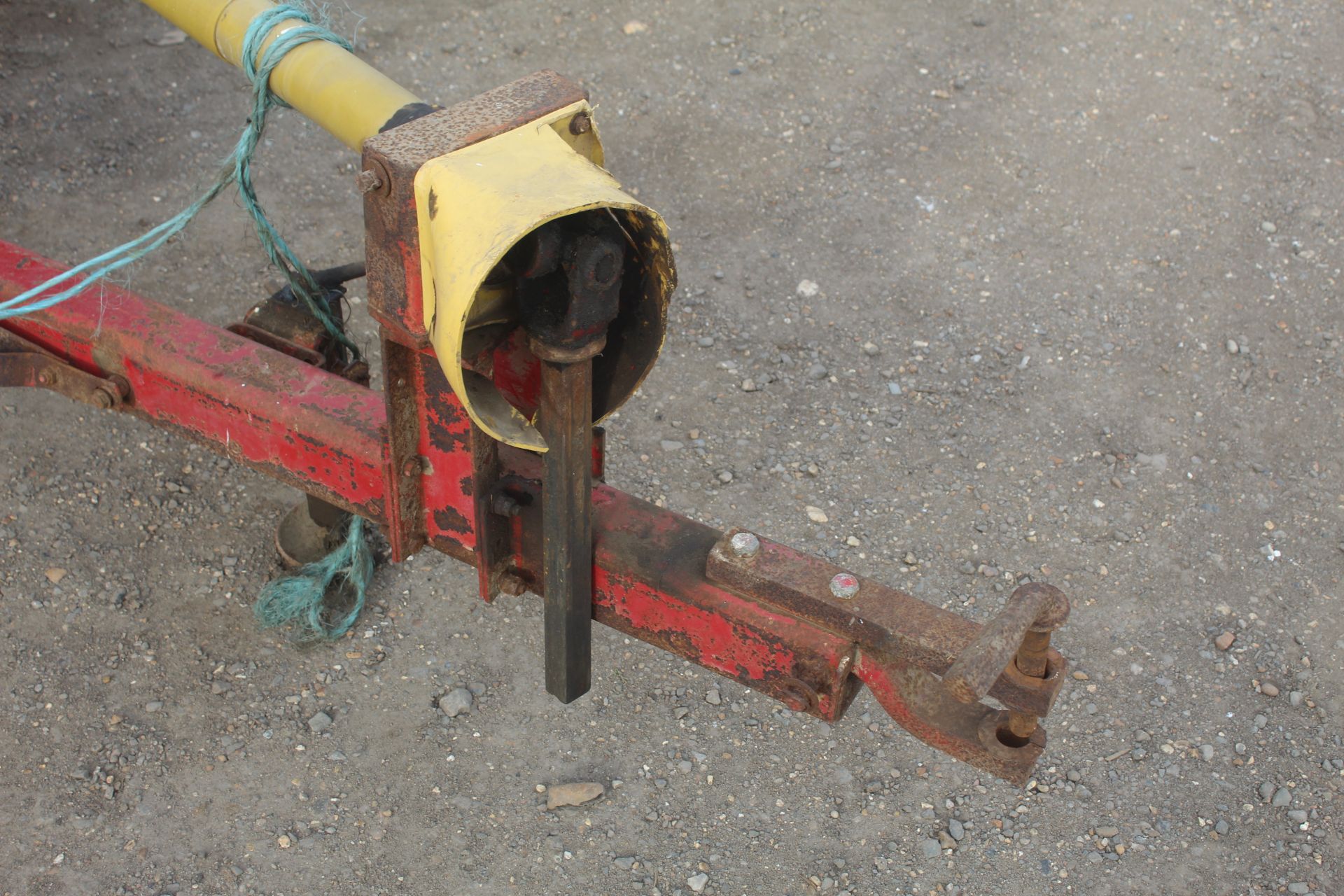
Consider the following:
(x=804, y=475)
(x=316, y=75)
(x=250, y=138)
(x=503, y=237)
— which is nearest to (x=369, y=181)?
(x=503, y=237)

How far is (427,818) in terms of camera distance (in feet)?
8.32

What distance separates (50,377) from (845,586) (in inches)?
58.6

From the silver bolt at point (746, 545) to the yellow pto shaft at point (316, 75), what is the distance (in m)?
0.77

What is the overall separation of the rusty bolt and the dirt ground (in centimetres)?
145

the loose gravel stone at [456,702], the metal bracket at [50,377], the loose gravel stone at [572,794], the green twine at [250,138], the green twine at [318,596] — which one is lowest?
the loose gravel stone at [572,794]

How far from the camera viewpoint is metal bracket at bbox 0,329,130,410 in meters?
2.22

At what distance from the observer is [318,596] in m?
2.77

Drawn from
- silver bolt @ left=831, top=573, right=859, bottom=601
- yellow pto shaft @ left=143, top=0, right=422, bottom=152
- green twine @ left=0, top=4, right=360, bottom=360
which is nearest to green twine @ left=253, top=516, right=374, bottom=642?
green twine @ left=0, top=4, right=360, bottom=360

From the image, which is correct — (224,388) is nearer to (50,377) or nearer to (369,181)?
(50,377)

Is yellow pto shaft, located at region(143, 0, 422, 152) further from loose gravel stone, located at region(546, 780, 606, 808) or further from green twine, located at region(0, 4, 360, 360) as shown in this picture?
loose gravel stone, located at region(546, 780, 606, 808)

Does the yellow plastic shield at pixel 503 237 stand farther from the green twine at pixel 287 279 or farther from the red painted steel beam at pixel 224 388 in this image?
the green twine at pixel 287 279

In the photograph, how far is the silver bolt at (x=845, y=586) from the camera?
169cm

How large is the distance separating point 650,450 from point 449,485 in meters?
1.41

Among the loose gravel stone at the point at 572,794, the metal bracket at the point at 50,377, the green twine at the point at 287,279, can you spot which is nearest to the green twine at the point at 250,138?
the green twine at the point at 287,279
